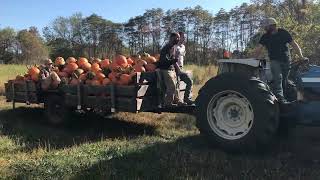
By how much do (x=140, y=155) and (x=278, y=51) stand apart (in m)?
2.67

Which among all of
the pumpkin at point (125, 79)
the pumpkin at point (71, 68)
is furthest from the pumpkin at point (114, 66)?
the pumpkin at point (71, 68)

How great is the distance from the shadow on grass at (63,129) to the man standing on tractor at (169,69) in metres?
1.02

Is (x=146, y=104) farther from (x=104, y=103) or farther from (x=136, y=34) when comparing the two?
(x=136, y=34)

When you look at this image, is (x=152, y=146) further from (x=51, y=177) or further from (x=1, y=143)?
(x=1, y=143)

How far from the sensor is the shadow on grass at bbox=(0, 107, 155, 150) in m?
9.27

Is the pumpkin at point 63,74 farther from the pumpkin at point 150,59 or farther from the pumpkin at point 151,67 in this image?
the pumpkin at point 151,67

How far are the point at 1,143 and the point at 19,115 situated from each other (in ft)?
11.2

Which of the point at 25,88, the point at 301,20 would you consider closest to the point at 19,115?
the point at 25,88

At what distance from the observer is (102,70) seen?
10734 mm

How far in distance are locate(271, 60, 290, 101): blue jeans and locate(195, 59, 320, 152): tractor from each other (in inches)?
3.1

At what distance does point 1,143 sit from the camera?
349 inches

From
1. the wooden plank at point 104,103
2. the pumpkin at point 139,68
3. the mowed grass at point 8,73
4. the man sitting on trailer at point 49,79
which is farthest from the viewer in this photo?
the mowed grass at point 8,73

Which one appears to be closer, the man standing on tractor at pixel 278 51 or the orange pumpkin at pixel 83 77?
the man standing on tractor at pixel 278 51

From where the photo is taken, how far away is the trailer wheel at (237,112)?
6906 mm
